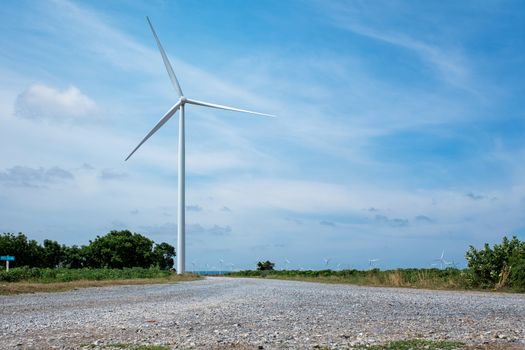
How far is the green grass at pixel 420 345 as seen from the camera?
10188 millimetres

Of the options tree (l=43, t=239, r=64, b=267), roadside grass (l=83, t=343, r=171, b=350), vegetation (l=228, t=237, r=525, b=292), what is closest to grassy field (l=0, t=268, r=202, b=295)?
vegetation (l=228, t=237, r=525, b=292)

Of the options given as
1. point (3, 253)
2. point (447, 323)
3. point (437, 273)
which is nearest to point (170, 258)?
point (3, 253)

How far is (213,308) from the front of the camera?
19422mm

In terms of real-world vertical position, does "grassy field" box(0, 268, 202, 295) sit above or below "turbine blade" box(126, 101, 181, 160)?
below

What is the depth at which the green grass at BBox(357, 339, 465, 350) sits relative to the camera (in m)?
10.2

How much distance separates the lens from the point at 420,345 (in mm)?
10453

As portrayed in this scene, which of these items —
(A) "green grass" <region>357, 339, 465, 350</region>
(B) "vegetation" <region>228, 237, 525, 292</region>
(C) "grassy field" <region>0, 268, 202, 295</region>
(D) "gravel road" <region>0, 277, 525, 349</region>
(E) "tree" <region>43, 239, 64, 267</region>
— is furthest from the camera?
(E) "tree" <region>43, 239, 64, 267</region>

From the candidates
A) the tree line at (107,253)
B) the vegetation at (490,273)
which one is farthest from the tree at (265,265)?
the vegetation at (490,273)

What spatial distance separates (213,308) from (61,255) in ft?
250

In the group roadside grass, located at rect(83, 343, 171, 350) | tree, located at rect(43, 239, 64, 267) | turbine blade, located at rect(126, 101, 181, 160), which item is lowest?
roadside grass, located at rect(83, 343, 171, 350)

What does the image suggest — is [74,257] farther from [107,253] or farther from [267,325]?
[267,325]

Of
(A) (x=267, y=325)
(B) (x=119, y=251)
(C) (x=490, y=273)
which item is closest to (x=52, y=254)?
(B) (x=119, y=251)

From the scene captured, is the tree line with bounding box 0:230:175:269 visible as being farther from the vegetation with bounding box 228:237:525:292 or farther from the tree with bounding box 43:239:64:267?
the vegetation with bounding box 228:237:525:292

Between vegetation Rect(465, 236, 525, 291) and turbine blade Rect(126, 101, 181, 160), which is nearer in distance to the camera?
vegetation Rect(465, 236, 525, 291)
